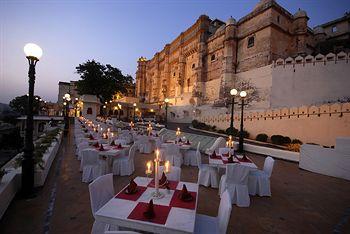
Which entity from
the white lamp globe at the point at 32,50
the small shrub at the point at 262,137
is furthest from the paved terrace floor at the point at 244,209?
the small shrub at the point at 262,137

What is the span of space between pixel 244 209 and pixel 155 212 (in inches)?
114

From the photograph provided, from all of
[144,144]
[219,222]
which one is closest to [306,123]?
[144,144]

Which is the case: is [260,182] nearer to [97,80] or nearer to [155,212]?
[155,212]

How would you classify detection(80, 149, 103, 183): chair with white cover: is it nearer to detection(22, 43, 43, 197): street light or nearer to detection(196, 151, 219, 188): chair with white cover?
detection(22, 43, 43, 197): street light

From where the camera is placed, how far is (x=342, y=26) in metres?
30.6

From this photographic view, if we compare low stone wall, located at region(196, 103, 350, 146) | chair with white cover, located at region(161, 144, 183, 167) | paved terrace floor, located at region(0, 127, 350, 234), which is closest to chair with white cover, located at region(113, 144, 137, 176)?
paved terrace floor, located at region(0, 127, 350, 234)

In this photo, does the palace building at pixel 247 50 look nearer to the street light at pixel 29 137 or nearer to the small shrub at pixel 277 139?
the small shrub at pixel 277 139

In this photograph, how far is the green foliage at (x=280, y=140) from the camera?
14984 mm

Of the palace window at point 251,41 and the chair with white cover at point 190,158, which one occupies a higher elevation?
the palace window at point 251,41

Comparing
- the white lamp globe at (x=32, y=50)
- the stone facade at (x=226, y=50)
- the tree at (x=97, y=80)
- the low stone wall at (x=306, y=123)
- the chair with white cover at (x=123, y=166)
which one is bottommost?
the chair with white cover at (x=123, y=166)

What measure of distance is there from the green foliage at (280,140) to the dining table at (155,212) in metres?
14.8

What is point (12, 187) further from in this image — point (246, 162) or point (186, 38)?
point (186, 38)

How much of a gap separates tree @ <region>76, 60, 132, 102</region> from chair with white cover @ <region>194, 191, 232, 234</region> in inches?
1213

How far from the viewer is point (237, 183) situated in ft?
14.7
